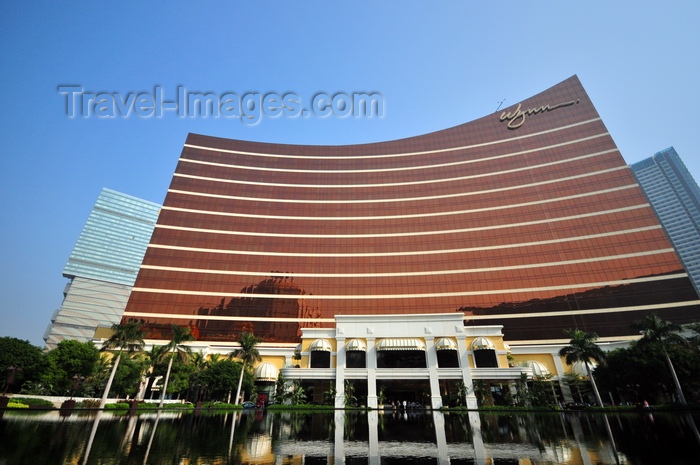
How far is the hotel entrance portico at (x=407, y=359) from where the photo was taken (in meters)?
43.7

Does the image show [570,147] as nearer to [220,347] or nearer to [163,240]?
[220,347]


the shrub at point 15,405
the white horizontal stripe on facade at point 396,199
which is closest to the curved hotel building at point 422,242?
the white horizontal stripe on facade at point 396,199

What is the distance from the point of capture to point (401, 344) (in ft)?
148

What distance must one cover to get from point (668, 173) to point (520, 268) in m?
175

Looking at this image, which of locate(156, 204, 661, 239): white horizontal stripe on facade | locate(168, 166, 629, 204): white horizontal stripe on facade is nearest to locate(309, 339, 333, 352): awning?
locate(156, 204, 661, 239): white horizontal stripe on facade

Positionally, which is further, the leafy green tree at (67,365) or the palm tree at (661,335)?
the leafy green tree at (67,365)

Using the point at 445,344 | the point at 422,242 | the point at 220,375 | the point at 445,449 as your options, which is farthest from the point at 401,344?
the point at 422,242

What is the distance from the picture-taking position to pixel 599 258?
6272 centimetres


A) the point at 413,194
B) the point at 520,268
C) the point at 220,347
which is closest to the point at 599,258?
the point at 520,268

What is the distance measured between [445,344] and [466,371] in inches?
165

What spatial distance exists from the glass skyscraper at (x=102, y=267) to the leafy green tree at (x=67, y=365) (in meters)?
125

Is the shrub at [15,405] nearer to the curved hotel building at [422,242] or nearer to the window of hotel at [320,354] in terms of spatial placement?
the window of hotel at [320,354]

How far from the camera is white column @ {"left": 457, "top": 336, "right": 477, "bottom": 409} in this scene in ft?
137

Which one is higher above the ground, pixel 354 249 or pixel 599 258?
pixel 354 249
